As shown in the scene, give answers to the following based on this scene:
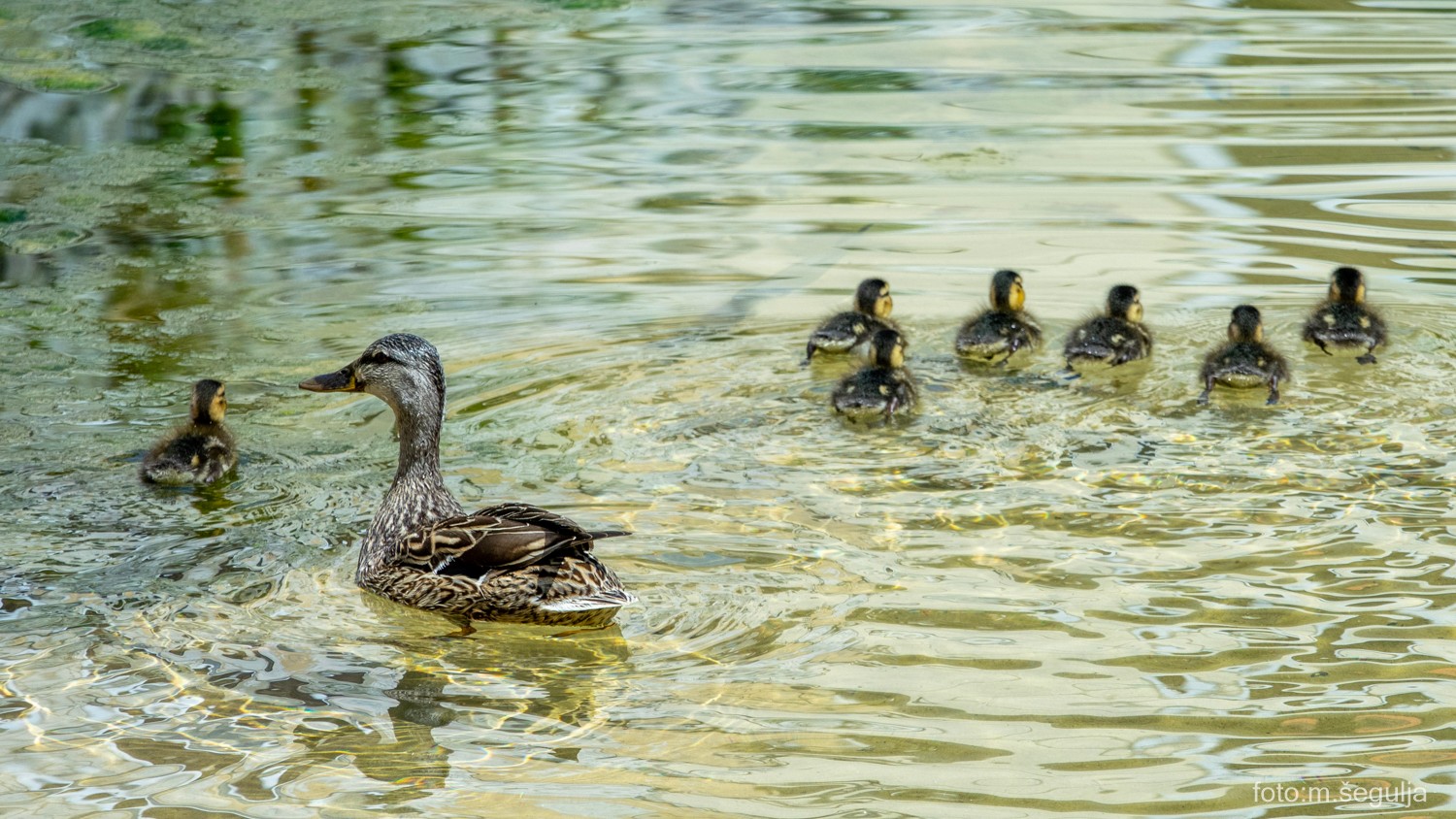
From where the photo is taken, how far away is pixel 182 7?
45.1 ft

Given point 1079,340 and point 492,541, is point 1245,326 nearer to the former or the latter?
point 1079,340

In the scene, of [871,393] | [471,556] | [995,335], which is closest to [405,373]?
[471,556]

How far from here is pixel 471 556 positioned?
505cm

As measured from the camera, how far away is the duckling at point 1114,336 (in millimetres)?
6957

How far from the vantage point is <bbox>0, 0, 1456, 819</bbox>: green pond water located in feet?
14.0

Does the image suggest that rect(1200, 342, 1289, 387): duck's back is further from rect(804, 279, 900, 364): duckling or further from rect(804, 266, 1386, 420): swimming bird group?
rect(804, 279, 900, 364): duckling

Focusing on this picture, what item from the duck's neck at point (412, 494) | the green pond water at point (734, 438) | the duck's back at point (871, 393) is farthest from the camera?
the duck's back at point (871, 393)

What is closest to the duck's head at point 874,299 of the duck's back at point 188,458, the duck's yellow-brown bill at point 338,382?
the duck's yellow-brown bill at point 338,382

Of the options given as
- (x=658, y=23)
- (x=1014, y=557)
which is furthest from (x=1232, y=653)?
(x=658, y=23)

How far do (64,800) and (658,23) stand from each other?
1092cm

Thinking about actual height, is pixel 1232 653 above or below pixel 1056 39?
below

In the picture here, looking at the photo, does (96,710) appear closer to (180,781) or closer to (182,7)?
(180,781)

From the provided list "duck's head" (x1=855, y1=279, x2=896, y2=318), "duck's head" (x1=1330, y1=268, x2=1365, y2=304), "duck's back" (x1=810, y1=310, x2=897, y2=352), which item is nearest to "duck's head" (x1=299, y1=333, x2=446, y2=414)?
"duck's back" (x1=810, y1=310, x2=897, y2=352)

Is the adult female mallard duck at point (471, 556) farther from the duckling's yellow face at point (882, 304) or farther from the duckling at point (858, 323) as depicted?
the duckling's yellow face at point (882, 304)
